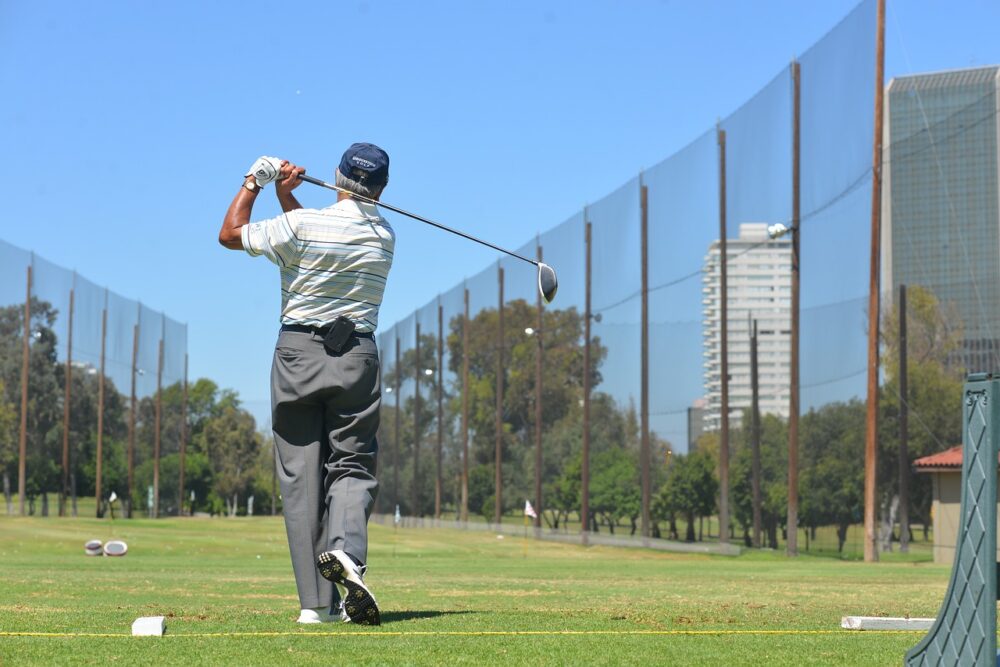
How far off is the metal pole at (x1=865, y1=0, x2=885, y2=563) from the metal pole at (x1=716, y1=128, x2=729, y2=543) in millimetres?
6223

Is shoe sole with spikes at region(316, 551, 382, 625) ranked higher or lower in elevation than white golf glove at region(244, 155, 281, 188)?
lower

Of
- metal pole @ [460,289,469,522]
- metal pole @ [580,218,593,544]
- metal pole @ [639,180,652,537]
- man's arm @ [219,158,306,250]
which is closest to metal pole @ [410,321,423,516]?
metal pole @ [460,289,469,522]

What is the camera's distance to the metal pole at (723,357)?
35.5 m

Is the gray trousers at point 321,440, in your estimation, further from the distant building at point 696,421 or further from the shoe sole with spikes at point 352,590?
the distant building at point 696,421

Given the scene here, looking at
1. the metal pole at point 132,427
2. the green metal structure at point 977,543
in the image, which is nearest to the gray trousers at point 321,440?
the green metal structure at point 977,543

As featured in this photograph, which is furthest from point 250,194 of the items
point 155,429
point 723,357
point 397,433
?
point 155,429

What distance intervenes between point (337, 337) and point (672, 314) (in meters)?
35.5

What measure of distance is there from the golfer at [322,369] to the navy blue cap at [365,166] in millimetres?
91

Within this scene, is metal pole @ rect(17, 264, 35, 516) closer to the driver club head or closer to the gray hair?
the driver club head

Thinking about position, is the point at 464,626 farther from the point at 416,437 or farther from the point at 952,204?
the point at 416,437

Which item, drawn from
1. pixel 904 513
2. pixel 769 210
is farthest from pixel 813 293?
pixel 904 513

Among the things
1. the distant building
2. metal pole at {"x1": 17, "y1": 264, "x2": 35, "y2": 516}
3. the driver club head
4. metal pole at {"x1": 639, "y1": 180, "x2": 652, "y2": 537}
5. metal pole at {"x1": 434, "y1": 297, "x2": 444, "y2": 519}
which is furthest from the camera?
metal pole at {"x1": 434, "y1": 297, "x2": 444, "y2": 519}

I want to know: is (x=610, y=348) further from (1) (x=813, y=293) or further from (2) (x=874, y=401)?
(2) (x=874, y=401)

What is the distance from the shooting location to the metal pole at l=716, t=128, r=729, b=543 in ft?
116
